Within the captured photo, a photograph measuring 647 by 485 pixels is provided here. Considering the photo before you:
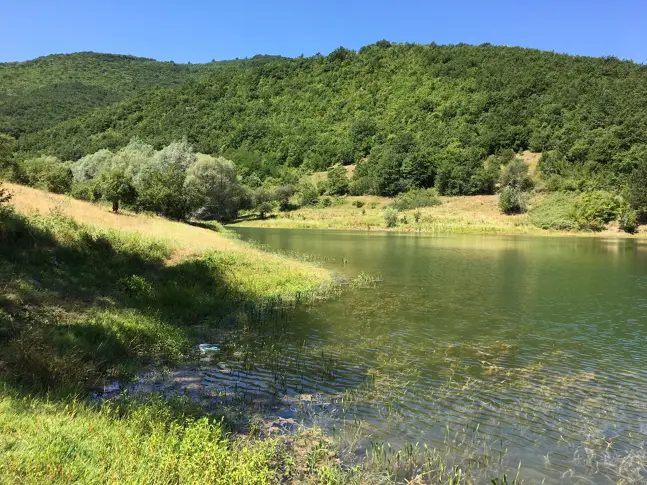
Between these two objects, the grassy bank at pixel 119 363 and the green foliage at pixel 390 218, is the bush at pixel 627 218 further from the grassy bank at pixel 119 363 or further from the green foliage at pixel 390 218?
the grassy bank at pixel 119 363

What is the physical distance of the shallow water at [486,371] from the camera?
784 cm

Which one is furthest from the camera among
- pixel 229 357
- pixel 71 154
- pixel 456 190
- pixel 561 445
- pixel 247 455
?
pixel 71 154

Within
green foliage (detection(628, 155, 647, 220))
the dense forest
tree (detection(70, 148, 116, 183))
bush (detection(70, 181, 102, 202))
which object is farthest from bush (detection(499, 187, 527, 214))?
tree (detection(70, 148, 116, 183))

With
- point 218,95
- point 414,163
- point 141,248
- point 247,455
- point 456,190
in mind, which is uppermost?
point 218,95

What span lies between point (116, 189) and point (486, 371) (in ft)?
140

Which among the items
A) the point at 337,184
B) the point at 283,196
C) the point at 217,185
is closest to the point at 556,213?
the point at 337,184

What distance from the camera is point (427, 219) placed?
296 ft

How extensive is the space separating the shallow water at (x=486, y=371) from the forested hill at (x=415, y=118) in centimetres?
9293

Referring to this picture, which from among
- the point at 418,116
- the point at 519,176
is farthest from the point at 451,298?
the point at 418,116

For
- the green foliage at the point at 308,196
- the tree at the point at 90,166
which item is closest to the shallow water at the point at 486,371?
the tree at the point at 90,166

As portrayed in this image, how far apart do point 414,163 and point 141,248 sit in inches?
4371

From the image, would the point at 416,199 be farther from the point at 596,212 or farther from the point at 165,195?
the point at 165,195

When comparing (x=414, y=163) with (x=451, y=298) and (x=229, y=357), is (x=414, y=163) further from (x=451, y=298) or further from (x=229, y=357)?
(x=229, y=357)

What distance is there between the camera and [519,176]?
104062 millimetres
